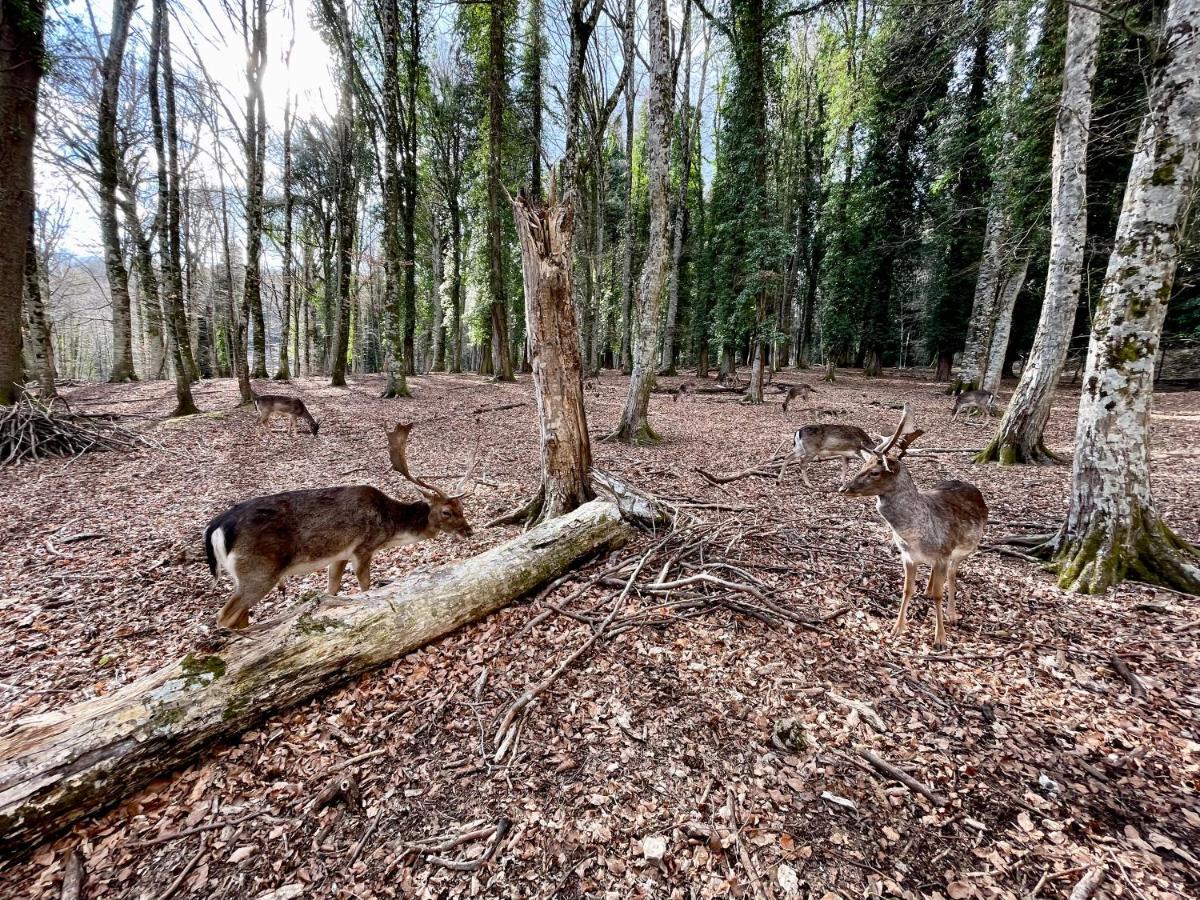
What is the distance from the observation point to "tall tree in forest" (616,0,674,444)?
28.7 ft

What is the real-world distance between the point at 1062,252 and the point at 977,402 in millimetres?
7140

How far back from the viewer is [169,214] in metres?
11.0

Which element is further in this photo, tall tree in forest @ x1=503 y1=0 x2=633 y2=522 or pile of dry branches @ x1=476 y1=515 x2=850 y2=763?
tall tree in forest @ x1=503 y1=0 x2=633 y2=522

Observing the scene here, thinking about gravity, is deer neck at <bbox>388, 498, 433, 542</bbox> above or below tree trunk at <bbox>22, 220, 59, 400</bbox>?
below

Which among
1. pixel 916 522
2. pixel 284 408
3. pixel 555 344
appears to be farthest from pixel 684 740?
pixel 284 408

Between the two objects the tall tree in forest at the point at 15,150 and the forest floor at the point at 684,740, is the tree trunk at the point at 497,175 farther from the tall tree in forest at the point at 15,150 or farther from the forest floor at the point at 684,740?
the forest floor at the point at 684,740

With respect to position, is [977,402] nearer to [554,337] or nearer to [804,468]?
[804,468]

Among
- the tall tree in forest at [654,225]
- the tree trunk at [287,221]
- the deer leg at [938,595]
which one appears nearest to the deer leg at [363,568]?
the deer leg at [938,595]

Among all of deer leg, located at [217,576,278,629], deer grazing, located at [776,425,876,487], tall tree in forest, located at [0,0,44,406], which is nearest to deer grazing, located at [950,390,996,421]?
deer grazing, located at [776,425,876,487]

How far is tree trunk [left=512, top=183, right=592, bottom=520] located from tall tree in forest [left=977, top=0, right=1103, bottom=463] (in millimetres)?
7562

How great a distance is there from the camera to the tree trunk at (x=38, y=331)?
949 centimetres

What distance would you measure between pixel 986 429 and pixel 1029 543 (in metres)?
9.43

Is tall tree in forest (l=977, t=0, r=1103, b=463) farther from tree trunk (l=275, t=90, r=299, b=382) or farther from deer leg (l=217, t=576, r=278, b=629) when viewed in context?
tree trunk (l=275, t=90, r=299, b=382)

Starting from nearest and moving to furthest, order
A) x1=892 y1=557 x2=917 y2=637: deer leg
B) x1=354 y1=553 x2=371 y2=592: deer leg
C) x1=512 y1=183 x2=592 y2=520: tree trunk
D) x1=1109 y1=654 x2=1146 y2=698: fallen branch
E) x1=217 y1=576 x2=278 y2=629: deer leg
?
x1=1109 y1=654 x2=1146 y2=698: fallen branch, x1=217 y1=576 x2=278 y2=629: deer leg, x1=892 y1=557 x2=917 y2=637: deer leg, x1=354 y1=553 x2=371 y2=592: deer leg, x1=512 y1=183 x2=592 y2=520: tree trunk
